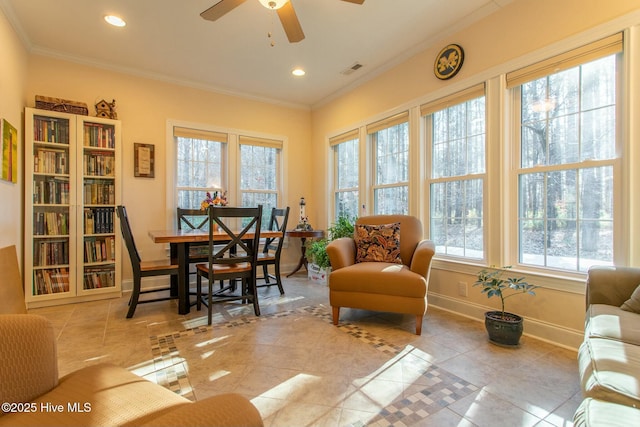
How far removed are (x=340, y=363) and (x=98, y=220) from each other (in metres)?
3.22

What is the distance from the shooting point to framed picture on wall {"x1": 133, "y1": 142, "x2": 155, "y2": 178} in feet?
12.7

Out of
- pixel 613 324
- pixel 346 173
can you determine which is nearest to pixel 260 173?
pixel 346 173

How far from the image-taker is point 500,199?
105 inches

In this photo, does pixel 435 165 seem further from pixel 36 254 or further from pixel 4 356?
pixel 36 254

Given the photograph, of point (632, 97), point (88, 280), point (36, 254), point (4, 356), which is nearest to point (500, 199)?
point (632, 97)

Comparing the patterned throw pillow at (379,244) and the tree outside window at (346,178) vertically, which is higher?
the tree outside window at (346,178)

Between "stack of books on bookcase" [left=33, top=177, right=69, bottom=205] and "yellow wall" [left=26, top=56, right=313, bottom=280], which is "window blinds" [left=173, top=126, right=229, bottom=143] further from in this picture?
"stack of books on bookcase" [left=33, top=177, right=69, bottom=205]

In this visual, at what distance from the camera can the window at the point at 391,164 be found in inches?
145

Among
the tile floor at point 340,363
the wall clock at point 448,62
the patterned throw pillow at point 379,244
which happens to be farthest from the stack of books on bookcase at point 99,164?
the wall clock at point 448,62

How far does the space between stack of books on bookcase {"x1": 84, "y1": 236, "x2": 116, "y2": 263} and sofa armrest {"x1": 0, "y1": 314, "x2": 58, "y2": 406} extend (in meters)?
2.97

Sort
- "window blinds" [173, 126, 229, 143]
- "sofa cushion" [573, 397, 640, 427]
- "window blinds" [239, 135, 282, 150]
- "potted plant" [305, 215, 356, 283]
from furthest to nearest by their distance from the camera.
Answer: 1. "window blinds" [239, 135, 282, 150]
2. "window blinds" [173, 126, 229, 143]
3. "potted plant" [305, 215, 356, 283]
4. "sofa cushion" [573, 397, 640, 427]

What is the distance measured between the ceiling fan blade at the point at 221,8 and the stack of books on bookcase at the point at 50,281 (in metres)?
3.04

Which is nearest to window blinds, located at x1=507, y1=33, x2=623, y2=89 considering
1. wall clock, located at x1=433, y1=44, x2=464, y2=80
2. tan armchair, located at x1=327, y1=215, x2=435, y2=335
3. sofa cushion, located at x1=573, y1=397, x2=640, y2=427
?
wall clock, located at x1=433, y1=44, x2=464, y2=80

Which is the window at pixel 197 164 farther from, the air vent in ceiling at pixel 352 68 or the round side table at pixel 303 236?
the air vent in ceiling at pixel 352 68
